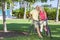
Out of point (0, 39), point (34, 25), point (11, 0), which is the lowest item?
point (0, 39)

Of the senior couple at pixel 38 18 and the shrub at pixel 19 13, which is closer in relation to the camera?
the senior couple at pixel 38 18

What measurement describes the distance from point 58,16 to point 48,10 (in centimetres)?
259

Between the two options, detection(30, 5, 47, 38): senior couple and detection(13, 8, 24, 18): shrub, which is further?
detection(13, 8, 24, 18): shrub

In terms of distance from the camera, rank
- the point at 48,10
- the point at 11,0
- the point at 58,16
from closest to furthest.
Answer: the point at 11,0, the point at 58,16, the point at 48,10

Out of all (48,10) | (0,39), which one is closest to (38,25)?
(0,39)

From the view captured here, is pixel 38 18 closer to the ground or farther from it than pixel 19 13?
closer to the ground

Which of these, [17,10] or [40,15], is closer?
[40,15]

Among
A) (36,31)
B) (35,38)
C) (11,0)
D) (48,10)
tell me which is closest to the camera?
(35,38)

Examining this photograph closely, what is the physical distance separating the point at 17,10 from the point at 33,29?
19.5 meters

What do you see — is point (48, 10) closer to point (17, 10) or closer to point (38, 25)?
point (17, 10)

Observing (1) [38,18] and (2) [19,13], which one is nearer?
(1) [38,18]

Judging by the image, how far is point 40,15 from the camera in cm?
1014

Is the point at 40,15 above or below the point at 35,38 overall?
above

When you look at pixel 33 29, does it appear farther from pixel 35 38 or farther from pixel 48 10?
pixel 48 10
